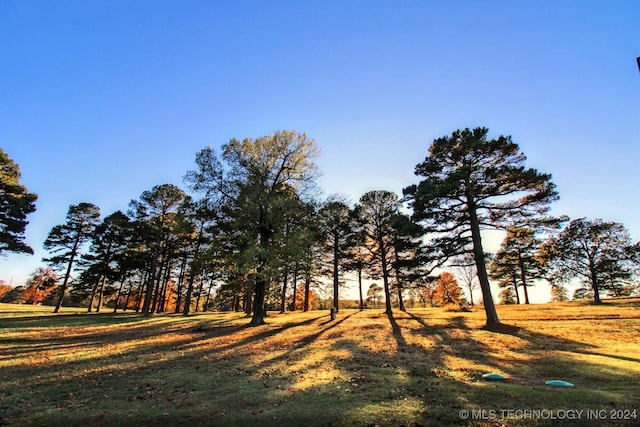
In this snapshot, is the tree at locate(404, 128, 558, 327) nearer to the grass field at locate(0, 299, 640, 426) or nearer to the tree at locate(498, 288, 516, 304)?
the grass field at locate(0, 299, 640, 426)

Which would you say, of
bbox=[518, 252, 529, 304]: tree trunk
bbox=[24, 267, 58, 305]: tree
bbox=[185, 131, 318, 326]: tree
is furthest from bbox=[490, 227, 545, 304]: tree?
bbox=[24, 267, 58, 305]: tree

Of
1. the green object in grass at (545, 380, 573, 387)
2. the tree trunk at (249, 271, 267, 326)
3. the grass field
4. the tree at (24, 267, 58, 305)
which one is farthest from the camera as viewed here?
the tree at (24, 267, 58, 305)

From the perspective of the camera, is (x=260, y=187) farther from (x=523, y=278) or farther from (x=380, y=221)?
(x=523, y=278)

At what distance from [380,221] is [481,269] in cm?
1401

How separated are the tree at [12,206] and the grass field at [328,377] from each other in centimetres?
1001

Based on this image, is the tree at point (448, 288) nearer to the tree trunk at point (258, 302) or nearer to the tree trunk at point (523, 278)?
the tree trunk at point (523, 278)

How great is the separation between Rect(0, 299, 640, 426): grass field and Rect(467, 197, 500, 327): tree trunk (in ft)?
4.82

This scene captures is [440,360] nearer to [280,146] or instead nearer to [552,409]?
[552,409]

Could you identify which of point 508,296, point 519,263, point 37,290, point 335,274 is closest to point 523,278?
point 519,263

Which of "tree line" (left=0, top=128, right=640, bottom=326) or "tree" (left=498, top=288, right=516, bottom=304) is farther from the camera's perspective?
"tree" (left=498, top=288, right=516, bottom=304)

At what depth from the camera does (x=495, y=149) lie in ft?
75.9

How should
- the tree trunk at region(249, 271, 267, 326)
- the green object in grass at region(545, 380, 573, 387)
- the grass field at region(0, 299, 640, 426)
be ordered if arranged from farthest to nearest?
the tree trunk at region(249, 271, 267, 326) < the green object in grass at region(545, 380, 573, 387) < the grass field at region(0, 299, 640, 426)

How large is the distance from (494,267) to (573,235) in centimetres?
1314

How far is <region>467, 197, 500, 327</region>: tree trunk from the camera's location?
22.8 meters
